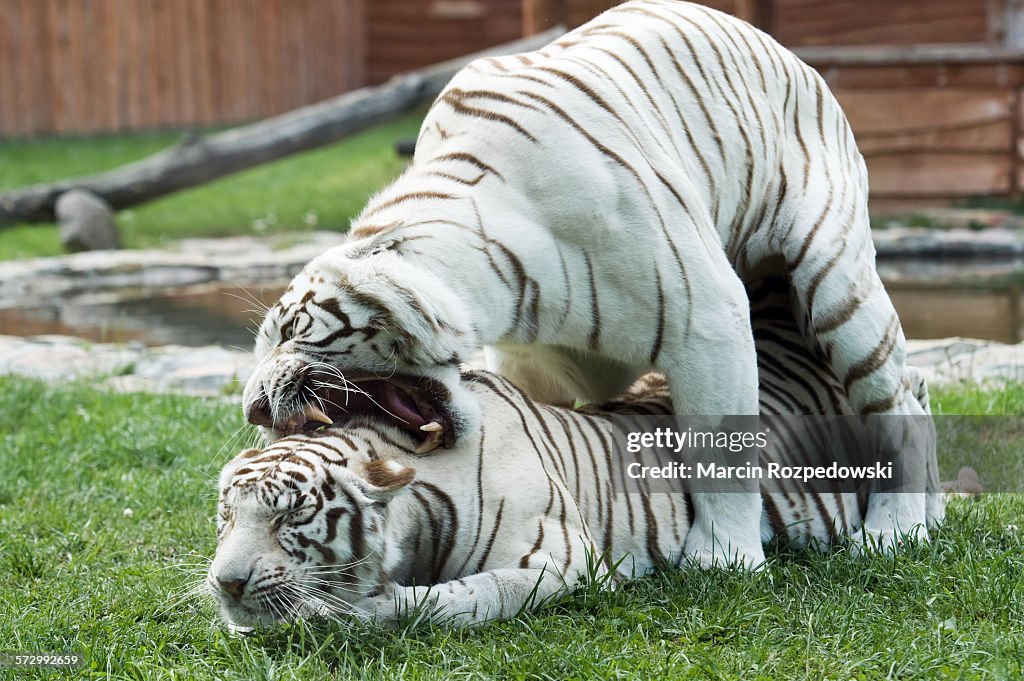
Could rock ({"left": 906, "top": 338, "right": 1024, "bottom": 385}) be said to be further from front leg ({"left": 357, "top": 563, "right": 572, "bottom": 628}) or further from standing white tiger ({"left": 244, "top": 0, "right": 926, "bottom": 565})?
front leg ({"left": 357, "top": 563, "right": 572, "bottom": 628})

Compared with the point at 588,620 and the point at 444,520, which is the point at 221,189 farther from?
the point at 588,620

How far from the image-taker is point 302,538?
2809 millimetres

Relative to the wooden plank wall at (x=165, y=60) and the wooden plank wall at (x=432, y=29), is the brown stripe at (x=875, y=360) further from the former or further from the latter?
the wooden plank wall at (x=432, y=29)

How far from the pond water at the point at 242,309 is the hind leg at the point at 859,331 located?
12.2 ft

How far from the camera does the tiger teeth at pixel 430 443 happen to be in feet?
10.0

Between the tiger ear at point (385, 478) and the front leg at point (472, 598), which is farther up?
the tiger ear at point (385, 478)

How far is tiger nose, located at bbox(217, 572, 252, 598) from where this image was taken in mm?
2750

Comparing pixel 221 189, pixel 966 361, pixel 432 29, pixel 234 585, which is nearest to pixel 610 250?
pixel 234 585

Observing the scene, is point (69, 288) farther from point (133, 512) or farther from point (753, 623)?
point (753, 623)

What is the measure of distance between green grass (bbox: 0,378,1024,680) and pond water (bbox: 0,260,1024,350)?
3.55 meters

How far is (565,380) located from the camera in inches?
148

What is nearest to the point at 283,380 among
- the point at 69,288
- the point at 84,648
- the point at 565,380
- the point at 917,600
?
the point at 84,648

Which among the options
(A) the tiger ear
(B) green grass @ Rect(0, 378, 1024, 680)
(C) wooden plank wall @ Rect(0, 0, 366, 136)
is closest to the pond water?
(B) green grass @ Rect(0, 378, 1024, 680)

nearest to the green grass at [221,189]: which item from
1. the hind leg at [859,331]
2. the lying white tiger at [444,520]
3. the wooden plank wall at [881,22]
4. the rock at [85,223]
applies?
the rock at [85,223]
